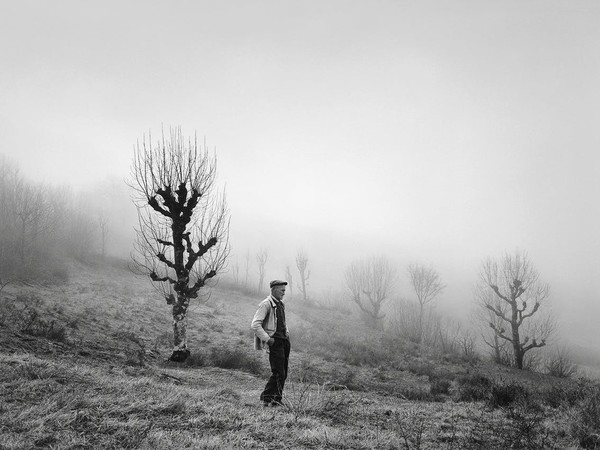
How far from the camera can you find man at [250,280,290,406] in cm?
557

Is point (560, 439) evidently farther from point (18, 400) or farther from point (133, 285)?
point (133, 285)

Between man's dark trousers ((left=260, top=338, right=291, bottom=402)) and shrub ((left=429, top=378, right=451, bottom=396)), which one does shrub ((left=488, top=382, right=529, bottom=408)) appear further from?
Result: man's dark trousers ((left=260, top=338, right=291, bottom=402))

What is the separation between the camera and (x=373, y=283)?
36.5 metres

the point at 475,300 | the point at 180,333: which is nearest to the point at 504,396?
the point at 180,333

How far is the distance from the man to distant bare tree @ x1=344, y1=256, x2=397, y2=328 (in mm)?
30513

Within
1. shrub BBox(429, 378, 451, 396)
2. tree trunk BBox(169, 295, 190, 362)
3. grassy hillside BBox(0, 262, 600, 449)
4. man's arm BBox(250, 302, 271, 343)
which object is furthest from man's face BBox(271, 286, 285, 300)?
tree trunk BBox(169, 295, 190, 362)

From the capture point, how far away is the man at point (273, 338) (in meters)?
5.57

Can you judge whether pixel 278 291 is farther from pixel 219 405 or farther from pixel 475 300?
pixel 475 300

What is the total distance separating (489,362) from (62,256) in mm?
33057

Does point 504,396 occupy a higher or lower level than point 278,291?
lower

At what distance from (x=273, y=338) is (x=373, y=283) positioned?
3215cm

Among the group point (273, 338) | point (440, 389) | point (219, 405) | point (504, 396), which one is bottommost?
point (440, 389)

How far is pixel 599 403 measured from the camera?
18.7 ft

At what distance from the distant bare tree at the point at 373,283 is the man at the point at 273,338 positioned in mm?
30513
